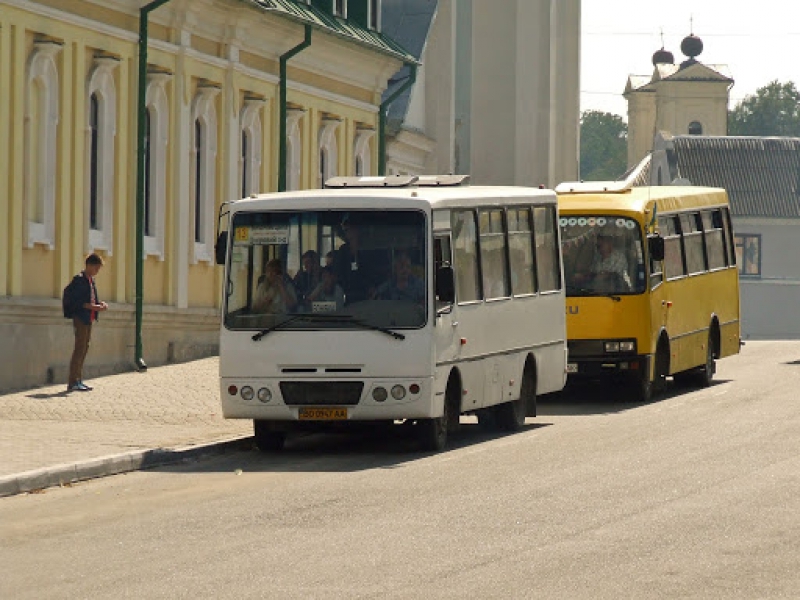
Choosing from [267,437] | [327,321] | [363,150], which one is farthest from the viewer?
[363,150]

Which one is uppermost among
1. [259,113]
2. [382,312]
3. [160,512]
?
[259,113]

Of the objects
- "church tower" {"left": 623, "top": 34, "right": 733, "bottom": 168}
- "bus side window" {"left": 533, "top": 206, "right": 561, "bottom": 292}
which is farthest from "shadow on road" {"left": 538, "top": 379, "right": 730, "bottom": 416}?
"church tower" {"left": 623, "top": 34, "right": 733, "bottom": 168}

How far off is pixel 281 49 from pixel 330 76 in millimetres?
3313

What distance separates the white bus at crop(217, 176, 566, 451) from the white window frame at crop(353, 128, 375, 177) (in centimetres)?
2393

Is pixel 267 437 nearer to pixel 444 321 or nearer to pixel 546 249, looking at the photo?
pixel 444 321

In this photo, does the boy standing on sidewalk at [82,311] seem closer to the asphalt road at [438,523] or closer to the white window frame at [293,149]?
the asphalt road at [438,523]

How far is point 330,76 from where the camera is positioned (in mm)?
43844

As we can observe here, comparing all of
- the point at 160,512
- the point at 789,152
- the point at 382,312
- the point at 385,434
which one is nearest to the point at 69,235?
the point at 385,434

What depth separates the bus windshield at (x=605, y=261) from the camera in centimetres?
2986

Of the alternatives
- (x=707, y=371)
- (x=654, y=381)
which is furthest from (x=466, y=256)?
(x=707, y=371)

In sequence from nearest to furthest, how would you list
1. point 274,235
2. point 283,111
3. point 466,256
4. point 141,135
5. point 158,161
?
point 274,235 < point 466,256 < point 141,135 < point 158,161 < point 283,111

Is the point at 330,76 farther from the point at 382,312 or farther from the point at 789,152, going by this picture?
the point at 789,152

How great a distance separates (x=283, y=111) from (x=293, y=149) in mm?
1753

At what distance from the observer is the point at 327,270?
69.5 ft
